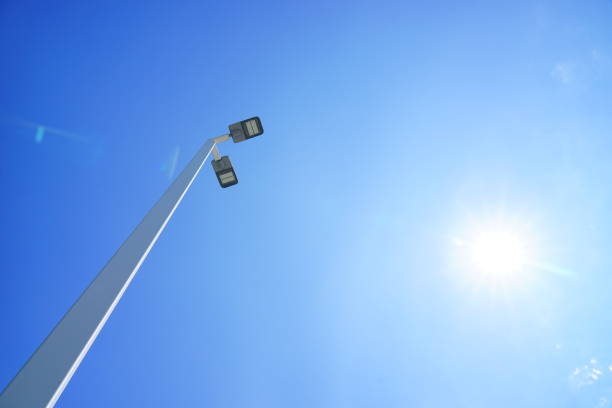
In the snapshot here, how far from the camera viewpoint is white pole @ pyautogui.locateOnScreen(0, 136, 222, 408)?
131 centimetres

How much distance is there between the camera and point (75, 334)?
4.94 feet

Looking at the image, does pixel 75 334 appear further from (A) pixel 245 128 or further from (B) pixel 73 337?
(A) pixel 245 128

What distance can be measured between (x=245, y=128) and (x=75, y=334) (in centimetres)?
325

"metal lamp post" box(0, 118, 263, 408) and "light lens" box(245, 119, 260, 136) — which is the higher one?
"light lens" box(245, 119, 260, 136)

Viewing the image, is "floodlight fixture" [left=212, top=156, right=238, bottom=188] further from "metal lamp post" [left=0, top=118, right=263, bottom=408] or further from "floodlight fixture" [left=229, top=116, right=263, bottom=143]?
"metal lamp post" [left=0, top=118, right=263, bottom=408]

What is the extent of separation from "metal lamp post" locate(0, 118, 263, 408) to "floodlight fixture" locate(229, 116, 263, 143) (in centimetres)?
221

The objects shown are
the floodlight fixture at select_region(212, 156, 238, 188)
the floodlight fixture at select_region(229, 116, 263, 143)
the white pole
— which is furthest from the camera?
the floodlight fixture at select_region(212, 156, 238, 188)

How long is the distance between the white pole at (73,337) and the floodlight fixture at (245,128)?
2356 mm

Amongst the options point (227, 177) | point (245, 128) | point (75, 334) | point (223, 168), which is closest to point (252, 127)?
point (245, 128)

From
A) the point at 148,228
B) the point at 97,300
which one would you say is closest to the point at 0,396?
the point at 97,300

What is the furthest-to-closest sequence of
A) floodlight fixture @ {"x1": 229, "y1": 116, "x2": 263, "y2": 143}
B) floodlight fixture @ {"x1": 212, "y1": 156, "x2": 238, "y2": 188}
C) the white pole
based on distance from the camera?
1. floodlight fixture @ {"x1": 212, "y1": 156, "x2": 238, "y2": 188}
2. floodlight fixture @ {"x1": 229, "y1": 116, "x2": 263, "y2": 143}
3. the white pole

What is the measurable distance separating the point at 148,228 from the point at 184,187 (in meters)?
0.73

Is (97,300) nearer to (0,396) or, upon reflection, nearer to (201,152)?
(0,396)

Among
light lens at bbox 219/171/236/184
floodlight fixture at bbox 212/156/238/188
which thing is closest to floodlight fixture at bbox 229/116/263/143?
floodlight fixture at bbox 212/156/238/188
